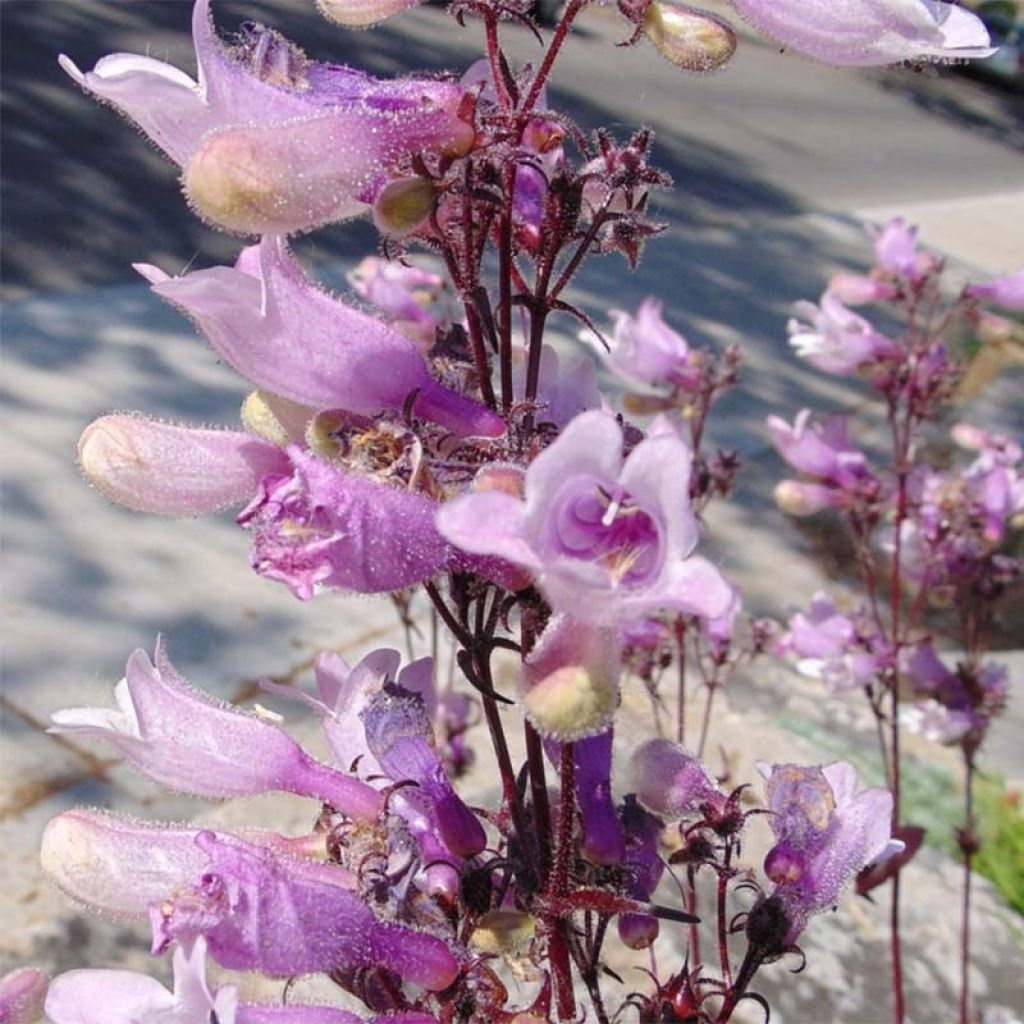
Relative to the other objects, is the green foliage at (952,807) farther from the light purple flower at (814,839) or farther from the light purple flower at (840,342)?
the light purple flower at (814,839)

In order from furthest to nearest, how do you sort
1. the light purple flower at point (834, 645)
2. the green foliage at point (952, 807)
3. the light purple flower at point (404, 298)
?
the green foliage at point (952, 807) < the light purple flower at point (834, 645) < the light purple flower at point (404, 298)

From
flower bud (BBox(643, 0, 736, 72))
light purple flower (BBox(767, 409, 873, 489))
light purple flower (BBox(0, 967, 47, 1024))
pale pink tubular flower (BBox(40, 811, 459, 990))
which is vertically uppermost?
flower bud (BBox(643, 0, 736, 72))

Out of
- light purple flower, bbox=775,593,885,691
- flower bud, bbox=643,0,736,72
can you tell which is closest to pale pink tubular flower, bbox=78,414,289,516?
flower bud, bbox=643,0,736,72

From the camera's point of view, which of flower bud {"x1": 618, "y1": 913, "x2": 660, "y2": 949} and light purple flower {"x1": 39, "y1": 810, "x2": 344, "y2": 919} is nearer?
light purple flower {"x1": 39, "y1": 810, "x2": 344, "y2": 919}

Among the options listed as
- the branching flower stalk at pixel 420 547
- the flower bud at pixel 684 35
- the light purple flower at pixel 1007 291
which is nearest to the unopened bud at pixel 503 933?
the branching flower stalk at pixel 420 547

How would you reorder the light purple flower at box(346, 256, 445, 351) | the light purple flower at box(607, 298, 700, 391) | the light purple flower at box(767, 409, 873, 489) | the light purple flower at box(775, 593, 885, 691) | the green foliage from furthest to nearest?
the green foliage, the light purple flower at box(767, 409, 873, 489), the light purple flower at box(775, 593, 885, 691), the light purple flower at box(607, 298, 700, 391), the light purple flower at box(346, 256, 445, 351)

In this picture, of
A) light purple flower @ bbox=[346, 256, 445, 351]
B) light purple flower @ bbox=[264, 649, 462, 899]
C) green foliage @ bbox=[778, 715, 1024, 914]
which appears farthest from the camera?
green foliage @ bbox=[778, 715, 1024, 914]

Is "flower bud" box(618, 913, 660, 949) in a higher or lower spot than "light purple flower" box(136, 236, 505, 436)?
lower

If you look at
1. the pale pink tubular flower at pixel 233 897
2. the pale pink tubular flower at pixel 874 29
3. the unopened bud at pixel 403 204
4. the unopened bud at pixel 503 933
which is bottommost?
the unopened bud at pixel 503 933

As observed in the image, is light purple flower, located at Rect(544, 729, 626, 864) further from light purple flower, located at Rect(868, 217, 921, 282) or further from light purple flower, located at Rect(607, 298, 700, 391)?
light purple flower, located at Rect(868, 217, 921, 282)
